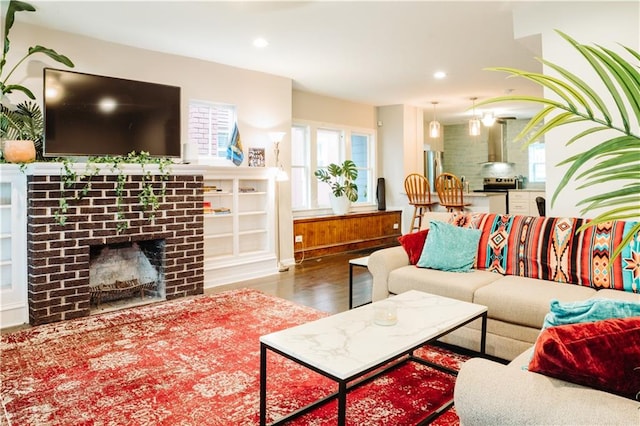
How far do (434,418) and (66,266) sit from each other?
3.20 metres

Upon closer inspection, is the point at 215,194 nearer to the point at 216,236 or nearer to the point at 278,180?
the point at 216,236

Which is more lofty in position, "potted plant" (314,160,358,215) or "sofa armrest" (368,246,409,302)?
"potted plant" (314,160,358,215)

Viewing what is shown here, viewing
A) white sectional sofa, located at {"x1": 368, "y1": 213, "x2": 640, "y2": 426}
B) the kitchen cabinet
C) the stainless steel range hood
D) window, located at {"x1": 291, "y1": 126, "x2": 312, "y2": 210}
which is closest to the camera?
white sectional sofa, located at {"x1": 368, "y1": 213, "x2": 640, "y2": 426}

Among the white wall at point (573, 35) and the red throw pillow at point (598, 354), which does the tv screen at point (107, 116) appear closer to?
the white wall at point (573, 35)

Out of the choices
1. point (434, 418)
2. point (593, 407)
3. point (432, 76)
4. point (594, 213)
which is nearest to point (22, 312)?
point (434, 418)

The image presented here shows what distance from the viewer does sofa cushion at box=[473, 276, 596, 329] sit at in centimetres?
243

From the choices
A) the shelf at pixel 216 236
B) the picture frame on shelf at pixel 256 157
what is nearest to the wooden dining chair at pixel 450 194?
the picture frame on shelf at pixel 256 157

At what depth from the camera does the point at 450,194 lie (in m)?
6.12

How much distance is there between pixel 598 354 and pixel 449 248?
82.6 inches

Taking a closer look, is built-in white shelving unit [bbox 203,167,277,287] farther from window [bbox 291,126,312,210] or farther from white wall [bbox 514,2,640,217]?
white wall [bbox 514,2,640,217]

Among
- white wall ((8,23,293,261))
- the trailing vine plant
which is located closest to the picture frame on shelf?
white wall ((8,23,293,261))

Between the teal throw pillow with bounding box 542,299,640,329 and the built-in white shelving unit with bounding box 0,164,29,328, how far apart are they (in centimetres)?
388

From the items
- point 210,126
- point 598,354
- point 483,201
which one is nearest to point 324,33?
point 210,126

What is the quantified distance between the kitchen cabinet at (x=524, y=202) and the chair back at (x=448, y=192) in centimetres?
308
